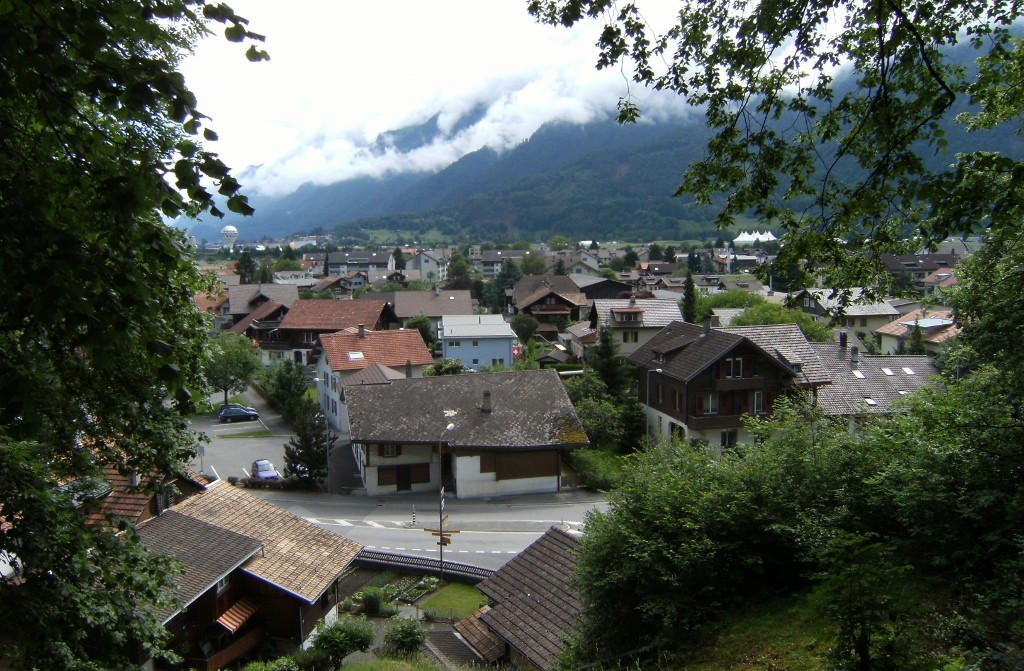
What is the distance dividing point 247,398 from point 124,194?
5175 cm

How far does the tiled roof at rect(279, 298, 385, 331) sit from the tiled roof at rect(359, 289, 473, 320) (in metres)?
6.27

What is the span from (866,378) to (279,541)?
2973 cm

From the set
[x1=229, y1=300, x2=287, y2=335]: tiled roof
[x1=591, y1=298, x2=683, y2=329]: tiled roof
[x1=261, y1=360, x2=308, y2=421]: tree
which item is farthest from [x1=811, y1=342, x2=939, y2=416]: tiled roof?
[x1=229, y1=300, x2=287, y2=335]: tiled roof

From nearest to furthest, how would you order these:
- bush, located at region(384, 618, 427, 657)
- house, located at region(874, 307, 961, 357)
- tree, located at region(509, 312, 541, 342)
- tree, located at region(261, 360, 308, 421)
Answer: bush, located at region(384, 618, 427, 657), tree, located at region(261, 360, 308, 421), house, located at region(874, 307, 961, 357), tree, located at region(509, 312, 541, 342)

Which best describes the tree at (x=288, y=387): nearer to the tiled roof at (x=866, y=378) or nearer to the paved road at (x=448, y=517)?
the paved road at (x=448, y=517)

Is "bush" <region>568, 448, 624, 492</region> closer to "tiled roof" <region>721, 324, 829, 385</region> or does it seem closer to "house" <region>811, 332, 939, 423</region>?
"tiled roof" <region>721, 324, 829, 385</region>

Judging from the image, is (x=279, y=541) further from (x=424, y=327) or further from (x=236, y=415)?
(x=424, y=327)

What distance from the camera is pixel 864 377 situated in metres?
38.0

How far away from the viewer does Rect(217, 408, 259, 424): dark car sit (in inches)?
1797

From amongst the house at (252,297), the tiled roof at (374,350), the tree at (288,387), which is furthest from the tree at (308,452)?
the house at (252,297)

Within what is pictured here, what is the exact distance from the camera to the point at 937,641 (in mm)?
7824

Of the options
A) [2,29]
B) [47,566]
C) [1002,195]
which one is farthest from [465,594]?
[2,29]

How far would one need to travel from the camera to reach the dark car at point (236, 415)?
45656 millimetres

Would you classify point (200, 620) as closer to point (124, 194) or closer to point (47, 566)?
point (47, 566)
